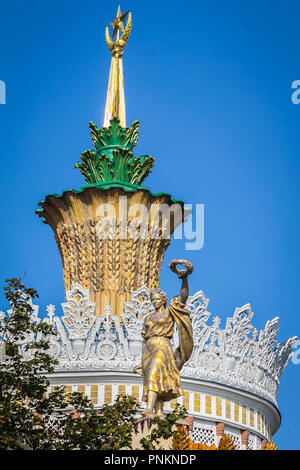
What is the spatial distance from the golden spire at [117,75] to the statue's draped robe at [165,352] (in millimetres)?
16940

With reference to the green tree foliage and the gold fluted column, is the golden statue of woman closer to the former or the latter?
the green tree foliage

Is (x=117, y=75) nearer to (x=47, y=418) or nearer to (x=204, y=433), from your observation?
(x=204, y=433)

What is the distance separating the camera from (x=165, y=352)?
2422 centimetres

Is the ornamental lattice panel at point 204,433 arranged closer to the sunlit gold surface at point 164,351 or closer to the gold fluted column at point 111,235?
the gold fluted column at point 111,235

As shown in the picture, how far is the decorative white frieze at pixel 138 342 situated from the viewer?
1351 inches

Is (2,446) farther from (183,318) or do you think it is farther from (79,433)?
(183,318)

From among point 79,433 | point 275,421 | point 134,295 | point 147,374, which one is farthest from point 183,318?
point 275,421

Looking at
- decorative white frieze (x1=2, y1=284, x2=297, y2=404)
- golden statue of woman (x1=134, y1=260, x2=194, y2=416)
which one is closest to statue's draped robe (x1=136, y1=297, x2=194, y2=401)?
golden statue of woman (x1=134, y1=260, x2=194, y2=416)

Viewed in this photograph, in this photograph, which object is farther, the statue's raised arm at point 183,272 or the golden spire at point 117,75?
the golden spire at point 117,75

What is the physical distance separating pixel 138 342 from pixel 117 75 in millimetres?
10697

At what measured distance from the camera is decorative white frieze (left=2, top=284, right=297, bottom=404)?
34312 mm

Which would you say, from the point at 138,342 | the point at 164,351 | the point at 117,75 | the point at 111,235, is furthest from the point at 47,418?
the point at 117,75

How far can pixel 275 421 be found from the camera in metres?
37.0

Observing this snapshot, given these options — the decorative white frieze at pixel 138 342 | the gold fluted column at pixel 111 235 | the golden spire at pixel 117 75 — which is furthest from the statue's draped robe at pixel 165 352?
the golden spire at pixel 117 75
